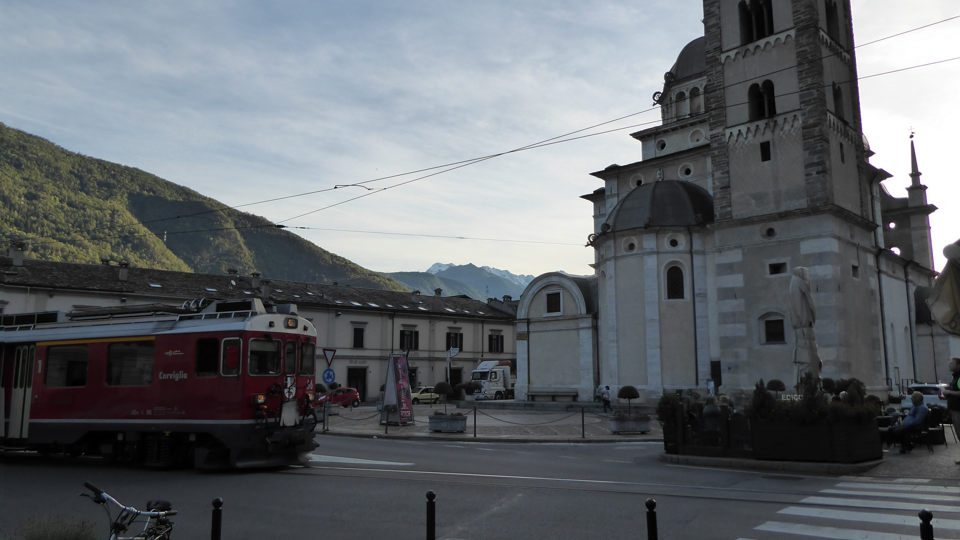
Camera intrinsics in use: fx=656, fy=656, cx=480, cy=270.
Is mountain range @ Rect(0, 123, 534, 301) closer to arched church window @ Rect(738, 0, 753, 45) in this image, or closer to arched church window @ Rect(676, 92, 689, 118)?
arched church window @ Rect(676, 92, 689, 118)

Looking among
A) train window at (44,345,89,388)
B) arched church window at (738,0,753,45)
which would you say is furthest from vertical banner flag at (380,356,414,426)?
arched church window at (738,0,753,45)

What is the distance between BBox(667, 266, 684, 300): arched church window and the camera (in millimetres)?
33906

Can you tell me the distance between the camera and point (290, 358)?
14.1 metres

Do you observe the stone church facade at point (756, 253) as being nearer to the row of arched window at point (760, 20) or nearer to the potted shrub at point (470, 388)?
the row of arched window at point (760, 20)

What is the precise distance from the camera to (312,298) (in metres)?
51.2

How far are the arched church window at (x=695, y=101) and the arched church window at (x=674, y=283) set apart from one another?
14.6 meters

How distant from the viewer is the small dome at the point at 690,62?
44438 mm

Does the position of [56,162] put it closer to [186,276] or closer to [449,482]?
[186,276]

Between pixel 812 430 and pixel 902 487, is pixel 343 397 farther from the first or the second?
pixel 902 487

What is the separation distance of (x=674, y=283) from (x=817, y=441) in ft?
70.9

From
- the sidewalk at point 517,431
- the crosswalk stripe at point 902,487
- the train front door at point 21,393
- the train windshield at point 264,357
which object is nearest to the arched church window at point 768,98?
the sidewalk at point 517,431

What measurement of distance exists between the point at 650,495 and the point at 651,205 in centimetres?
2704

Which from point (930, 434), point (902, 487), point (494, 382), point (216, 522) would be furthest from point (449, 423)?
point (494, 382)

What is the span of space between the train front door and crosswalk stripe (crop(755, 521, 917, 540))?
15813mm
